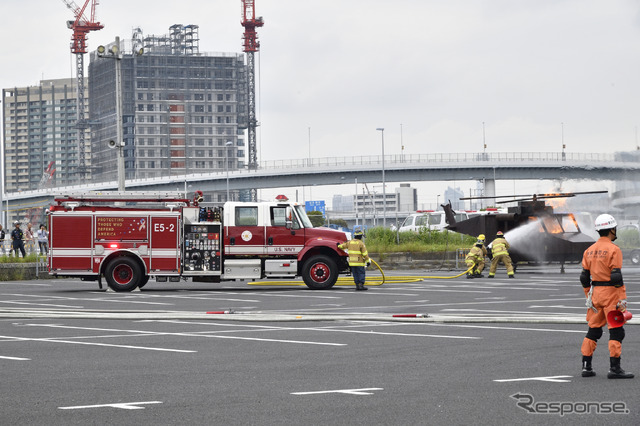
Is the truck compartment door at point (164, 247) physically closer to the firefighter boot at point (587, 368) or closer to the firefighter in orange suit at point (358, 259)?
the firefighter in orange suit at point (358, 259)

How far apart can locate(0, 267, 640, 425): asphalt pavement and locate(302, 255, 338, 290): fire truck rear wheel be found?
3969 millimetres

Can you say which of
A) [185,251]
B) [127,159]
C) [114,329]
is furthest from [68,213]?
[127,159]

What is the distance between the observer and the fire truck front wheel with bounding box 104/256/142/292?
26.8 meters

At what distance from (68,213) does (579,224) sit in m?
18.7

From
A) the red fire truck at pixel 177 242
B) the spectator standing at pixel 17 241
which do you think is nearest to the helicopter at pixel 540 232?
the red fire truck at pixel 177 242

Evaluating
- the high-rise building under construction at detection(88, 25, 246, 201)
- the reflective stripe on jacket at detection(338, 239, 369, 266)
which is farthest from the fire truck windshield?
the high-rise building under construction at detection(88, 25, 246, 201)

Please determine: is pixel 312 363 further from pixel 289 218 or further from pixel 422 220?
pixel 422 220

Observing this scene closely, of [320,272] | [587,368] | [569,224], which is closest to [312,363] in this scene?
[587,368]

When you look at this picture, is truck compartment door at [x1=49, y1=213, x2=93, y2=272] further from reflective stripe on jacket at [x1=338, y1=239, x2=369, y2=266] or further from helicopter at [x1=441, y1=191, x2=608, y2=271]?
helicopter at [x1=441, y1=191, x2=608, y2=271]

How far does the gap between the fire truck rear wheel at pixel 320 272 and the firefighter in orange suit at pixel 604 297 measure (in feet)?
55.4

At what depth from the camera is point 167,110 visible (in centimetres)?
18838

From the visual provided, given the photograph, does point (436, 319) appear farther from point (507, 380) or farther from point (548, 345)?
point (507, 380)

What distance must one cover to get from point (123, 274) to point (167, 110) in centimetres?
16464

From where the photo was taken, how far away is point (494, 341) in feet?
45.5
